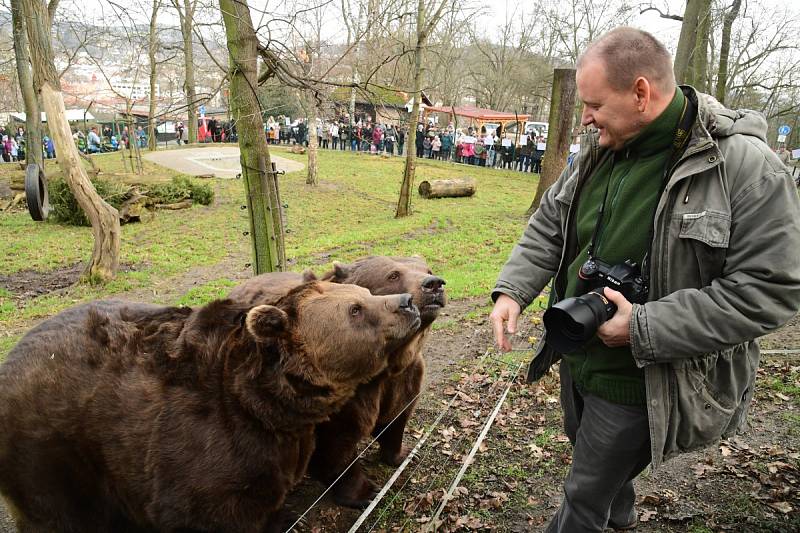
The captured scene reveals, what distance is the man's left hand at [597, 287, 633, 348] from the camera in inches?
94.5

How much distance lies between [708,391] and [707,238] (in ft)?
2.31

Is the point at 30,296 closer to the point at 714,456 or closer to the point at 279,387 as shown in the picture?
the point at 279,387

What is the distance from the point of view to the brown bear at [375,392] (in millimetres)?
4148

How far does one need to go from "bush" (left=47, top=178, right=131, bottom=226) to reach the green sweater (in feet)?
50.2

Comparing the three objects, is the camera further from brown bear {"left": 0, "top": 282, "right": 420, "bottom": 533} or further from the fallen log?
the fallen log

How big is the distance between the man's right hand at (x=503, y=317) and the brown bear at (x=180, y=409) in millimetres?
768

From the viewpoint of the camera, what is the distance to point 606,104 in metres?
2.48

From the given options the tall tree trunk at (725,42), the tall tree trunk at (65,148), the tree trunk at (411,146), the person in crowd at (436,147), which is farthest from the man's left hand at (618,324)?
the person in crowd at (436,147)

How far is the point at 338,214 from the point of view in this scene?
58.6 ft

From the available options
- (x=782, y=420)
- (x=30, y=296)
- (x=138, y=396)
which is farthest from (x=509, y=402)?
(x=30, y=296)

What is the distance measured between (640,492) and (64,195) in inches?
608

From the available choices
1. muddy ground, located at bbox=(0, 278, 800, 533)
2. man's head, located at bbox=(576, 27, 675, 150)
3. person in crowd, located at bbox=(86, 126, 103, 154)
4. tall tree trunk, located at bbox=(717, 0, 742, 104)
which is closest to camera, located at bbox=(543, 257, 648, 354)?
man's head, located at bbox=(576, 27, 675, 150)

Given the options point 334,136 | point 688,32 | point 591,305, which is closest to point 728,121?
point 591,305

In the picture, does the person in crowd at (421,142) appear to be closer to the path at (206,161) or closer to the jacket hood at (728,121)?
the path at (206,161)
